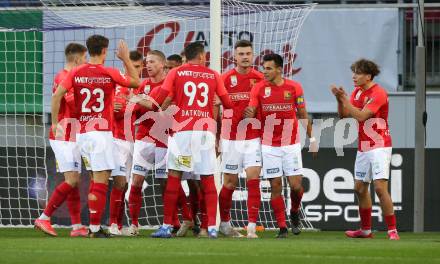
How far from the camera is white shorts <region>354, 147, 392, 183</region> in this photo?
1281 centimetres

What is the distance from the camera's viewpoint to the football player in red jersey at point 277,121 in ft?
41.0

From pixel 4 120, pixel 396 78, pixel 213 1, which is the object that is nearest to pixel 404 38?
pixel 396 78

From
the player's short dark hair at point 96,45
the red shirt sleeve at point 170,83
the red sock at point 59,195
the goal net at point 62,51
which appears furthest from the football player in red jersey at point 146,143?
the goal net at point 62,51

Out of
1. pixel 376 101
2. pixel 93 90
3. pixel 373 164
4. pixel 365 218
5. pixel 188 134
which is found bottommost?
pixel 365 218

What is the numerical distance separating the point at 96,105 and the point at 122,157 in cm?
171

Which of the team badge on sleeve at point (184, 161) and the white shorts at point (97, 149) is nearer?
the white shorts at point (97, 149)

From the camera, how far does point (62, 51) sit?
56.1ft

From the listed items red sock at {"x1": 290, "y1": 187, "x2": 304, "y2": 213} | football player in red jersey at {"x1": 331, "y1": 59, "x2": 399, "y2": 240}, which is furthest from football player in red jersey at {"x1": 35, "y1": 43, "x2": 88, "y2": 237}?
football player in red jersey at {"x1": 331, "y1": 59, "x2": 399, "y2": 240}

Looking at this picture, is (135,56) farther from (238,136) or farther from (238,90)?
(238,136)

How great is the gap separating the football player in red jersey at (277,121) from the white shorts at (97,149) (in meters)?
1.76

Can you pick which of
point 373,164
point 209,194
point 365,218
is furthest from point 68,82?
point 365,218

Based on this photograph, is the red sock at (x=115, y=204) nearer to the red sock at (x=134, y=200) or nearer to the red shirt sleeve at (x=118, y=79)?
the red sock at (x=134, y=200)

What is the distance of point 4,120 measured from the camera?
1666 centimetres

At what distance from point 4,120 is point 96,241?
6546 millimetres
